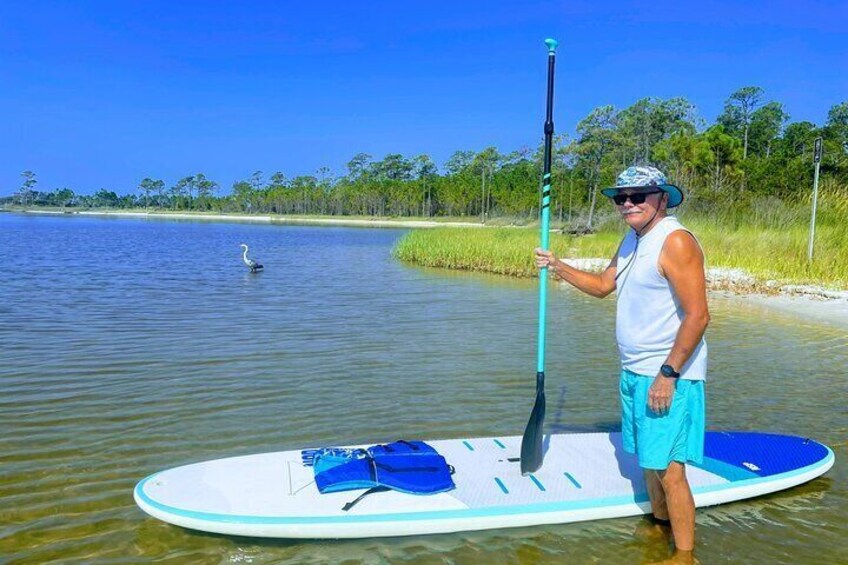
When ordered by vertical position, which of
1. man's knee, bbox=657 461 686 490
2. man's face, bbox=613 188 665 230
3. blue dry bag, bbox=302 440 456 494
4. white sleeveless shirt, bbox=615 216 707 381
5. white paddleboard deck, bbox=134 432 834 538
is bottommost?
white paddleboard deck, bbox=134 432 834 538

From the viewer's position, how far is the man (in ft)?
10.4

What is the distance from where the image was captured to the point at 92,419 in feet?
20.0

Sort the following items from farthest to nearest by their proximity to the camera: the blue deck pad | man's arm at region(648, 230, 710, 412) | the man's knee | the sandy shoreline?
the sandy shoreline < the blue deck pad < the man's knee < man's arm at region(648, 230, 710, 412)

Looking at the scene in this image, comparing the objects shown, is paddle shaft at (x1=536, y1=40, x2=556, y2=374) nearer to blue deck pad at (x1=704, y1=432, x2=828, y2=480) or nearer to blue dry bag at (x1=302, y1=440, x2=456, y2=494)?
blue dry bag at (x1=302, y1=440, x2=456, y2=494)

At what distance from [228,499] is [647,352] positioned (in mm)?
2634

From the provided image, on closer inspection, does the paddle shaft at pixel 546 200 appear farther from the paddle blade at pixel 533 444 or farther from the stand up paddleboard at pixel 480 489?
the paddle blade at pixel 533 444

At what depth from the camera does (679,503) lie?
3516 mm

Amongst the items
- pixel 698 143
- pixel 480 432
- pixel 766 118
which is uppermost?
pixel 766 118

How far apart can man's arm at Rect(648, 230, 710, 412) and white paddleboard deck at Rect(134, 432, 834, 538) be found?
145cm

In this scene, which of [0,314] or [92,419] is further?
[0,314]

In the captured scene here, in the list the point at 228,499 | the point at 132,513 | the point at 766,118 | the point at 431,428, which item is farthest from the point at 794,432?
the point at 766,118

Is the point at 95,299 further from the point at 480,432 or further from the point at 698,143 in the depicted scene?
the point at 698,143

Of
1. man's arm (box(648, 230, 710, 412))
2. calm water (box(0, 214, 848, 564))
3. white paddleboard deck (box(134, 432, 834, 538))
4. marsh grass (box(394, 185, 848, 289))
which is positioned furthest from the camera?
marsh grass (box(394, 185, 848, 289))

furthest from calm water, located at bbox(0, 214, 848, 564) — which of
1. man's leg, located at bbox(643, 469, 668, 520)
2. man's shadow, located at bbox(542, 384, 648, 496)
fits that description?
man's leg, located at bbox(643, 469, 668, 520)
